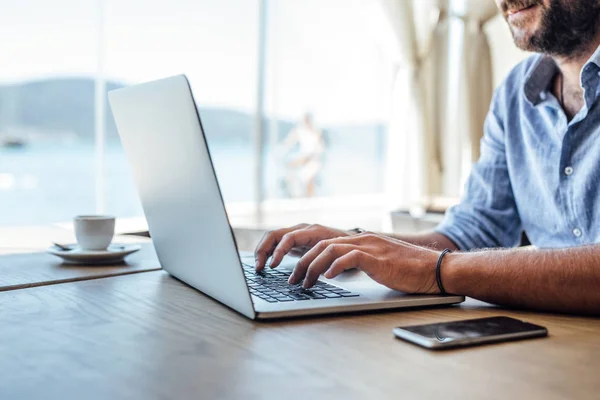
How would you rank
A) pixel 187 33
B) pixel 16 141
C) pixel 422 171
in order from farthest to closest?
1. pixel 16 141
2. pixel 187 33
3. pixel 422 171

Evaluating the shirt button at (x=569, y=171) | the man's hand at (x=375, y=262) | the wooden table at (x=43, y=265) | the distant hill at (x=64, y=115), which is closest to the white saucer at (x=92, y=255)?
the wooden table at (x=43, y=265)

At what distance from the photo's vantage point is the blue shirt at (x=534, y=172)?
1.37 metres

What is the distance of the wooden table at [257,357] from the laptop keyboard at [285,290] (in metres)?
0.06

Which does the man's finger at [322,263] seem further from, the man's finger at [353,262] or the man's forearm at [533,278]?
the man's forearm at [533,278]

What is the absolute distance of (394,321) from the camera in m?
0.86

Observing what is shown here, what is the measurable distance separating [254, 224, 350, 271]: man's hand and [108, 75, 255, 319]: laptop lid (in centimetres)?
14

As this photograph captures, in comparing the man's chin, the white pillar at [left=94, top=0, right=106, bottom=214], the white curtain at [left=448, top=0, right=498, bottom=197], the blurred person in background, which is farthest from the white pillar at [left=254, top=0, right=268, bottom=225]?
the man's chin

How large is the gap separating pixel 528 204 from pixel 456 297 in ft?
2.18

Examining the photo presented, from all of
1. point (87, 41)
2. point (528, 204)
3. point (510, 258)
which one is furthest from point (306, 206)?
point (87, 41)

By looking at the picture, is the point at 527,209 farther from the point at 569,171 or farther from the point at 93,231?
the point at 93,231

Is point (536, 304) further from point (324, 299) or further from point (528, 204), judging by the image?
point (528, 204)

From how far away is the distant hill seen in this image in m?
12.4

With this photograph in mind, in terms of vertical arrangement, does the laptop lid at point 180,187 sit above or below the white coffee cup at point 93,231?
above

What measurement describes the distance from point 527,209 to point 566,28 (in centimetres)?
41
